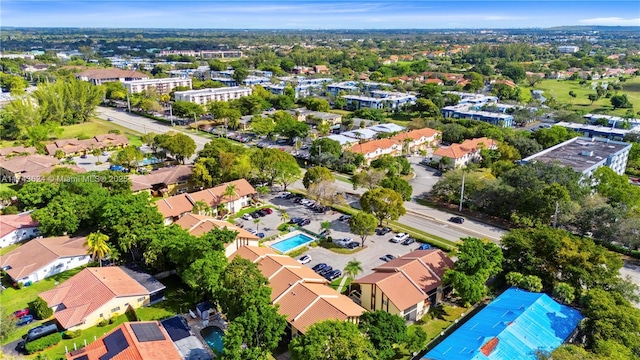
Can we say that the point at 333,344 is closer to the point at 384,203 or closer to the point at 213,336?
the point at 213,336

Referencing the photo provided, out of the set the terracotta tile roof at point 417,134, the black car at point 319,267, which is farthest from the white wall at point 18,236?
the terracotta tile roof at point 417,134

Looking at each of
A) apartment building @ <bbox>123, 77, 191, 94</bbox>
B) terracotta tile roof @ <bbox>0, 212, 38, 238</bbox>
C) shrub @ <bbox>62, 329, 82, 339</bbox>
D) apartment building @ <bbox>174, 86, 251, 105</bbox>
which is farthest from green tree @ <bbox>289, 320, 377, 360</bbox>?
apartment building @ <bbox>123, 77, 191, 94</bbox>

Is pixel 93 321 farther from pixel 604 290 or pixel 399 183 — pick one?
pixel 604 290

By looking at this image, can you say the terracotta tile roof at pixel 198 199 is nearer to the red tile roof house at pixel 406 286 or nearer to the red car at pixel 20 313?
the red car at pixel 20 313

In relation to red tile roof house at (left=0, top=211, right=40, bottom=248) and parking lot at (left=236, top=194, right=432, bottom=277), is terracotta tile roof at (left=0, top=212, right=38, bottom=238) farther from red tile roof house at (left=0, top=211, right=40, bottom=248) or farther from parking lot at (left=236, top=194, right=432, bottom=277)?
parking lot at (left=236, top=194, right=432, bottom=277)

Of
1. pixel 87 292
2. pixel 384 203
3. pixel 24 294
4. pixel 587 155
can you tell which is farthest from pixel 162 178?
pixel 587 155

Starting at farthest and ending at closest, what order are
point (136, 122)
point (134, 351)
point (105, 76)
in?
1. point (105, 76)
2. point (136, 122)
3. point (134, 351)

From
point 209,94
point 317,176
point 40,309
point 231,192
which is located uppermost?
point 209,94
